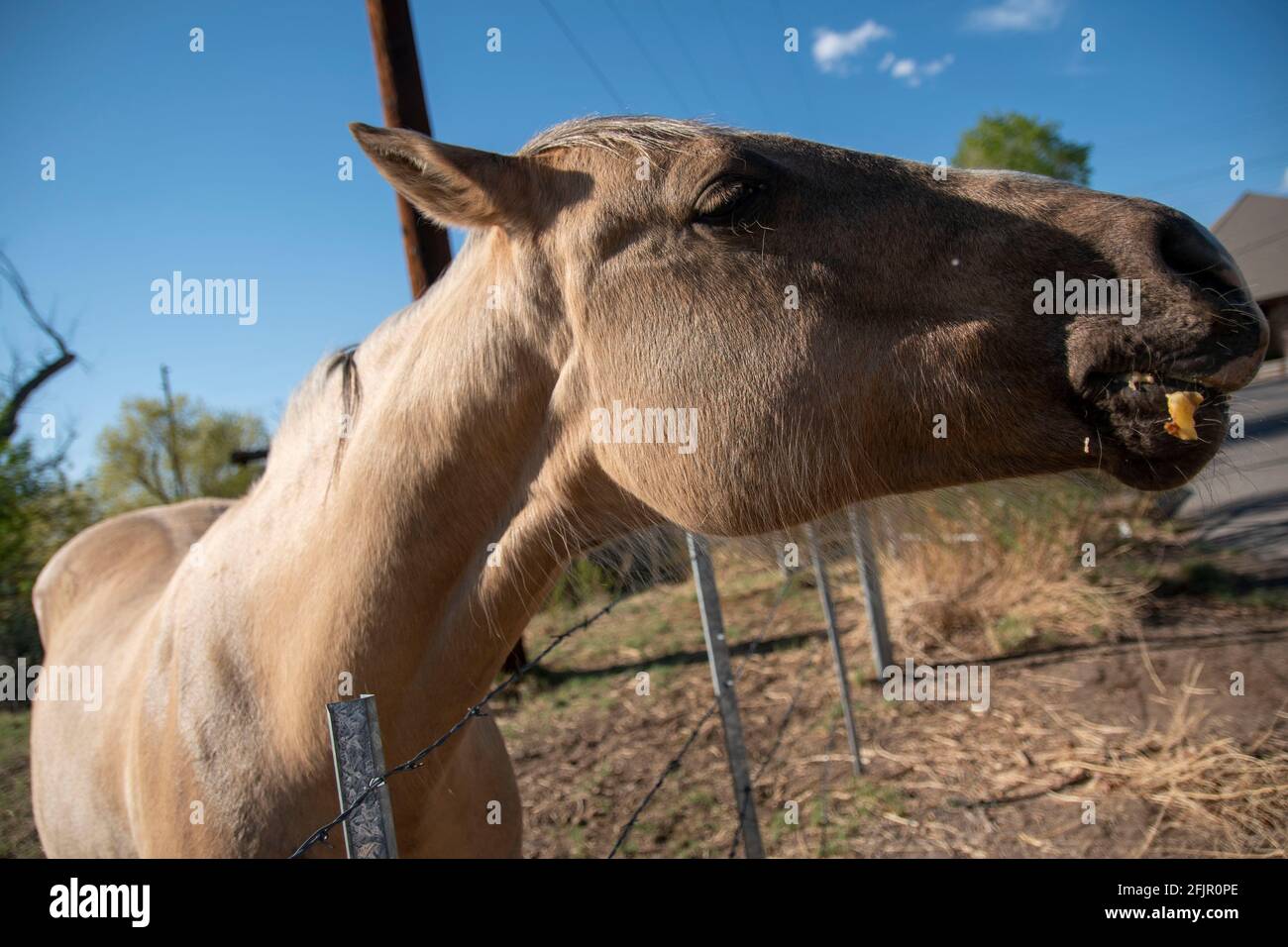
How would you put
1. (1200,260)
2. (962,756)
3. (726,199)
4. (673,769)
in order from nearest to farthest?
(1200,260) < (726,199) < (673,769) < (962,756)

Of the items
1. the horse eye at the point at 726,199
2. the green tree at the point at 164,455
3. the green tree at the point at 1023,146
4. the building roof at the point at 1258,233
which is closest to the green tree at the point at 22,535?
the green tree at the point at 164,455

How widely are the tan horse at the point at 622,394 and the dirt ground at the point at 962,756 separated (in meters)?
2.47

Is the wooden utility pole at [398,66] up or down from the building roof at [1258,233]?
down

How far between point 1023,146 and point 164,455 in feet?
148

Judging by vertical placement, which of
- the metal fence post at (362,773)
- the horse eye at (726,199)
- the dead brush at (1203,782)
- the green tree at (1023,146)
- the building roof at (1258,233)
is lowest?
the dead brush at (1203,782)

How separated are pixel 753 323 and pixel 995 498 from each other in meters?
1.07

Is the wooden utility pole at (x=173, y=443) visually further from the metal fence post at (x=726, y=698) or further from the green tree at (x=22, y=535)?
the metal fence post at (x=726, y=698)

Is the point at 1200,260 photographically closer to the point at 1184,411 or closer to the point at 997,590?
the point at 1184,411

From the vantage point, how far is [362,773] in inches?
60.2

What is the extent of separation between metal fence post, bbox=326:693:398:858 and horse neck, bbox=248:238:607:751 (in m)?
0.49

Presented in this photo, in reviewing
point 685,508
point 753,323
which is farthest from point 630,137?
point 685,508

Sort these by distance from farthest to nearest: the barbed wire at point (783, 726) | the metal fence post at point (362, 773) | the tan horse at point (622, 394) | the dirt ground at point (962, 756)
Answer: the barbed wire at point (783, 726) → the dirt ground at point (962, 756) → the tan horse at point (622, 394) → the metal fence post at point (362, 773)

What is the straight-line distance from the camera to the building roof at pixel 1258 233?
16884mm

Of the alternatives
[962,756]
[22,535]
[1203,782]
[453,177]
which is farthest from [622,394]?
[22,535]
